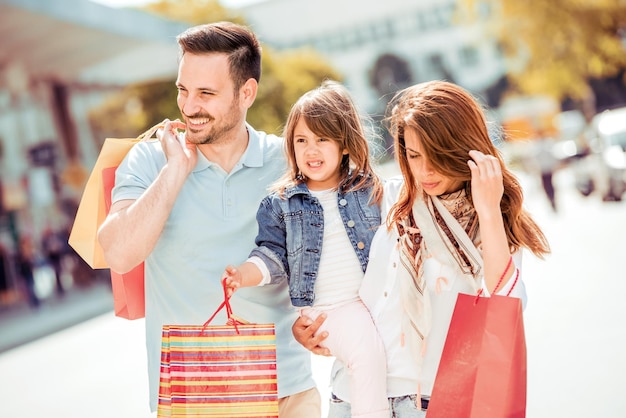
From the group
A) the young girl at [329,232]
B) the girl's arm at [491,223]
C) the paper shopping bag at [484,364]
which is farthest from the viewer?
the young girl at [329,232]

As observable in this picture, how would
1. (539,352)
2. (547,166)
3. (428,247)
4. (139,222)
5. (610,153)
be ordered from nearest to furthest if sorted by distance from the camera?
(428,247) < (139,222) < (539,352) < (547,166) < (610,153)

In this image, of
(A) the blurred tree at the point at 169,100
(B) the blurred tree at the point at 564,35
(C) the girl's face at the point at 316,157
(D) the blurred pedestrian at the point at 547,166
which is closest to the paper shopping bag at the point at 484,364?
(C) the girl's face at the point at 316,157

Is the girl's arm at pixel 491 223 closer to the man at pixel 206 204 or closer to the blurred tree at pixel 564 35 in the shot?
the man at pixel 206 204

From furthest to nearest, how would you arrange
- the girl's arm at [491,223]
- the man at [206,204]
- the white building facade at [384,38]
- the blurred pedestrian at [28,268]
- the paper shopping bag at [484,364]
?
the white building facade at [384,38] < the blurred pedestrian at [28,268] < the man at [206,204] < the girl's arm at [491,223] < the paper shopping bag at [484,364]

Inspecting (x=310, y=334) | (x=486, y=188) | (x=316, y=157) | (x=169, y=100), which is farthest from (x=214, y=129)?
(x=169, y=100)

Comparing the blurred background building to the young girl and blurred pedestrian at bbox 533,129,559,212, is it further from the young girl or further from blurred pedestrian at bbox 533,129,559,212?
the young girl

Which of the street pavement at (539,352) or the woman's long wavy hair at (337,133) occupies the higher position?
the woman's long wavy hair at (337,133)

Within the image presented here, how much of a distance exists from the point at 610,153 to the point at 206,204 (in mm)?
18418

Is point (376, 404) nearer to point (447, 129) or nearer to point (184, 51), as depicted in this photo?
point (447, 129)

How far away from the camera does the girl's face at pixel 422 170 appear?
8.41 feet

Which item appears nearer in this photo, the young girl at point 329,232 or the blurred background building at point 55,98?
the young girl at point 329,232

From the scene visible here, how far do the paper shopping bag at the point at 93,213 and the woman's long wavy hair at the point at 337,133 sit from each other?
67 centimetres

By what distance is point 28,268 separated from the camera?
19297mm

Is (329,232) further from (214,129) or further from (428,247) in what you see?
(214,129)
